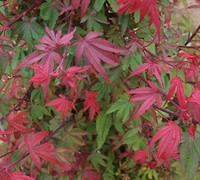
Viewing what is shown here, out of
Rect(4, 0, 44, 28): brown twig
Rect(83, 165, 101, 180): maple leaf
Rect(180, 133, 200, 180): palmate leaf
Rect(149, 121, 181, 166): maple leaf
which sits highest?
Rect(4, 0, 44, 28): brown twig

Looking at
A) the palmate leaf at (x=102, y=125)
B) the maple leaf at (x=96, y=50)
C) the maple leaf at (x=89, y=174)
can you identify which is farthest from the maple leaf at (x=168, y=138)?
the maple leaf at (x=89, y=174)

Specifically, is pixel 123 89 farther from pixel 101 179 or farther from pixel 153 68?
pixel 101 179

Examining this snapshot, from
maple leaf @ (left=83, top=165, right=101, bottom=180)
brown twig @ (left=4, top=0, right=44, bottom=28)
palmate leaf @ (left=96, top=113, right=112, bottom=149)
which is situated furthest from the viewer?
maple leaf @ (left=83, top=165, right=101, bottom=180)

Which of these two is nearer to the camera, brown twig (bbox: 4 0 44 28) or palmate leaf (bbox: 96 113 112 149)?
brown twig (bbox: 4 0 44 28)

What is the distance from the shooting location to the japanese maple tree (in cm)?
99

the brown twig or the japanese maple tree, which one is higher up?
the brown twig

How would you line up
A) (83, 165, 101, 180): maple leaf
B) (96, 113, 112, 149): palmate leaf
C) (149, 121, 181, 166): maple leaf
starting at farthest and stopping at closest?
(83, 165, 101, 180): maple leaf, (96, 113, 112, 149): palmate leaf, (149, 121, 181, 166): maple leaf

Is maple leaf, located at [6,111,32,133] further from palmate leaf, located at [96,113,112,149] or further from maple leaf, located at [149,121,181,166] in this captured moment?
maple leaf, located at [149,121,181,166]

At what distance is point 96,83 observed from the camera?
132 centimetres

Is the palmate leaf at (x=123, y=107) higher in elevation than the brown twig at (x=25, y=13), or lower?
lower

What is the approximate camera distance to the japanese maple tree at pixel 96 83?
3.24ft

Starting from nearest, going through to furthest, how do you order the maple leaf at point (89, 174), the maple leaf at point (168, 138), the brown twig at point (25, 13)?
the maple leaf at point (168, 138), the brown twig at point (25, 13), the maple leaf at point (89, 174)

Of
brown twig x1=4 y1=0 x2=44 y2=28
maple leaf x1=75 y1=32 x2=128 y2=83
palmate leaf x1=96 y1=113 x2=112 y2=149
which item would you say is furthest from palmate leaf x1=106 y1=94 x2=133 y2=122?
brown twig x1=4 y1=0 x2=44 y2=28

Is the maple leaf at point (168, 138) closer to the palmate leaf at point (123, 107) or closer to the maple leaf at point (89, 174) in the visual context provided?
the palmate leaf at point (123, 107)
